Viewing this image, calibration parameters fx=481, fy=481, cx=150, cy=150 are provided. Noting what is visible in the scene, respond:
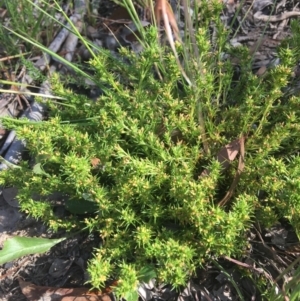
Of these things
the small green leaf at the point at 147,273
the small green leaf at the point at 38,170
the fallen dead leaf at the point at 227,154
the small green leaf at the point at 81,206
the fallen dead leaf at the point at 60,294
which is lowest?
the fallen dead leaf at the point at 60,294

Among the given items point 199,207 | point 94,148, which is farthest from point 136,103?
point 199,207

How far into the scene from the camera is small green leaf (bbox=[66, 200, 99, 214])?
1700 millimetres

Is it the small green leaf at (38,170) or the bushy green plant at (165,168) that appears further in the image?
the small green leaf at (38,170)

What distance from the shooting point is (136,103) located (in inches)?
63.4

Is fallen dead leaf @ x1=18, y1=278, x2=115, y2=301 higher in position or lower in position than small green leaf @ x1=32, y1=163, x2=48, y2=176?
lower

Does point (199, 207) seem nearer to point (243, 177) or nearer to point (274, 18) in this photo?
point (243, 177)

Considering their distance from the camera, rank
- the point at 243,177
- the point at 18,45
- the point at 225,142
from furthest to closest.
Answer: the point at 18,45, the point at 225,142, the point at 243,177

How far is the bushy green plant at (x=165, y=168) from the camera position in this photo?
141 cm

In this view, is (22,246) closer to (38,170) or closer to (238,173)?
(38,170)

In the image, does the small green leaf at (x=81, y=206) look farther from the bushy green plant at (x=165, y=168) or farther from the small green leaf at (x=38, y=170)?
the small green leaf at (x=38, y=170)

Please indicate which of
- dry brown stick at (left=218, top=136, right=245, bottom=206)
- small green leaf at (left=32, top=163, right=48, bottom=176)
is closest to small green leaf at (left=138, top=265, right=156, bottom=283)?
dry brown stick at (left=218, top=136, right=245, bottom=206)

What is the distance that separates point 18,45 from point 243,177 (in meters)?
1.33

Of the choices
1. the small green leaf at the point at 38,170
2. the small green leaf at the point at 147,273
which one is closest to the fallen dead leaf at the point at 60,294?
the small green leaf at the point at 147,273

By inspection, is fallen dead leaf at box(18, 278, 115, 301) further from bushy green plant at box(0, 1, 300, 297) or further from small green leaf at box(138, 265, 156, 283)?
small green leaf at box(138, 265, 156, 283)
